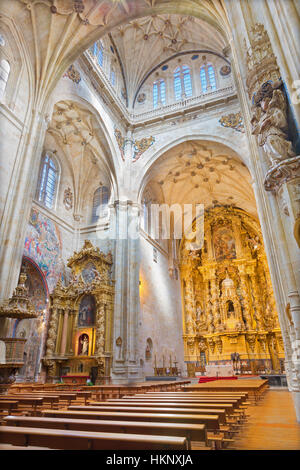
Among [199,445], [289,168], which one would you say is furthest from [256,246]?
[199,445]

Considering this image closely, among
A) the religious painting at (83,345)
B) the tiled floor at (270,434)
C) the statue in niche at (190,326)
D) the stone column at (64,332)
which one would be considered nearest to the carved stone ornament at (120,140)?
the stone column at (64,332)

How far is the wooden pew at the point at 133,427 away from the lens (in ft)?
8.09

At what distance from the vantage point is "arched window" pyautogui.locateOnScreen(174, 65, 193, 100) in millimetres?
19578

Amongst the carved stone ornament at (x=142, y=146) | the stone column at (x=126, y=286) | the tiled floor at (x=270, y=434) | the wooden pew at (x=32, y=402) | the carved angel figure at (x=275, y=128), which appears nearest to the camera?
the tiled floor at (x=270, y=434)

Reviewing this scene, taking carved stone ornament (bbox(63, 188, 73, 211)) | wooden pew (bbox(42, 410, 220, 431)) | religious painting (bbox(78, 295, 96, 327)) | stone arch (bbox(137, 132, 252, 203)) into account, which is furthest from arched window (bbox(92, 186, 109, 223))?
wooden pew (bbox(42, 410, 220, 431))

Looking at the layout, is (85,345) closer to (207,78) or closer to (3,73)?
(3,73)

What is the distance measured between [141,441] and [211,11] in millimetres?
13858

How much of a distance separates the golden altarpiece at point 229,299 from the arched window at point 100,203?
905 centimetres

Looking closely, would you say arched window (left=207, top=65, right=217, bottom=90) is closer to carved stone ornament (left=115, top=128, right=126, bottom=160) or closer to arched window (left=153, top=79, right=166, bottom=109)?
arched window (left=153, top=79, right=166, bottom=109)

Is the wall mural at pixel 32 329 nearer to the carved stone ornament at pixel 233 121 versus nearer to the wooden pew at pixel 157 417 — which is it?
the wooden pew at pixel 157 417

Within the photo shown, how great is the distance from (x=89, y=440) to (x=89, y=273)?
14.0 metres

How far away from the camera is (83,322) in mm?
15156

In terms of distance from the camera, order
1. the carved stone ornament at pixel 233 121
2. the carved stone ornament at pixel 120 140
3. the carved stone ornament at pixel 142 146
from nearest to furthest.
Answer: the carved stone ornament at pixel 233 121
the carved stone ornament at pixel 120 140
the carved stone ornament at pixel 142 146

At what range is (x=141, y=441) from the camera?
2.06 m
